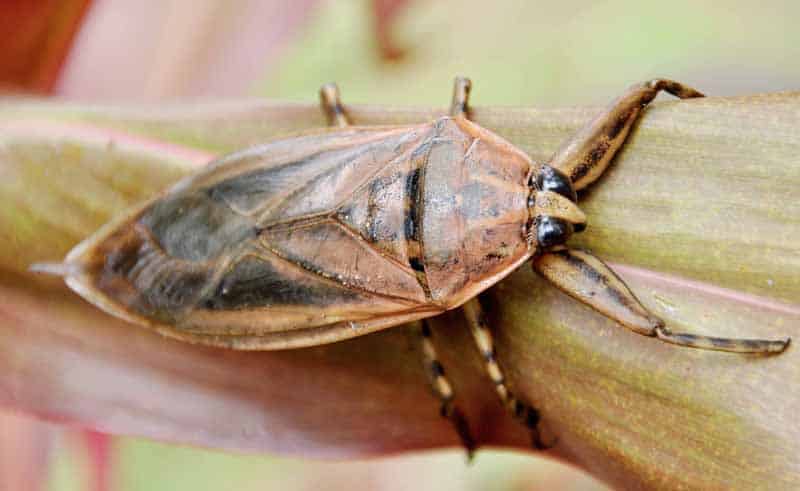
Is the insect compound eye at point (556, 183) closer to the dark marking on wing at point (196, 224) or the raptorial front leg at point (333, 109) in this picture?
the raptorial front leg at point (333, 109)

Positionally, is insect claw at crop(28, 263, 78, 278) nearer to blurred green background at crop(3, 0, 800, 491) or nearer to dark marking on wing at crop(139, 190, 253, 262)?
dark marking on wing at crop(139, 190, 253, 262)

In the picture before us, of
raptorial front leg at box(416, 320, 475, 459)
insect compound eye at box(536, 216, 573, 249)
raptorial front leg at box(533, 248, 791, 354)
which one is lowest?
raptorial front leg at box(416, 320, 475, 459)

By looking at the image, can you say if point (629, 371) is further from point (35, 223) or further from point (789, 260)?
point (35, 223)

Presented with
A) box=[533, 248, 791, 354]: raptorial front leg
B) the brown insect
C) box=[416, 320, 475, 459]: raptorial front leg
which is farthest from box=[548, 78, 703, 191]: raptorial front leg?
box=[416, 320, 475, 459]: raptorial front leg

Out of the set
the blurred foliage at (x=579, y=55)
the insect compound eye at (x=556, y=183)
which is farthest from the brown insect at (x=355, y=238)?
the blurred foliage at (x=579, y=55)

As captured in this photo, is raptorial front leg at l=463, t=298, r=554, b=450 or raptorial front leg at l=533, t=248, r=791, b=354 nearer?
raptorial front leg at l=533, t=248, r=791, b=354

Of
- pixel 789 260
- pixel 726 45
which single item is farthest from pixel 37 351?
pixel 726 45

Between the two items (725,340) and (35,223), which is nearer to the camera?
(725,340)
